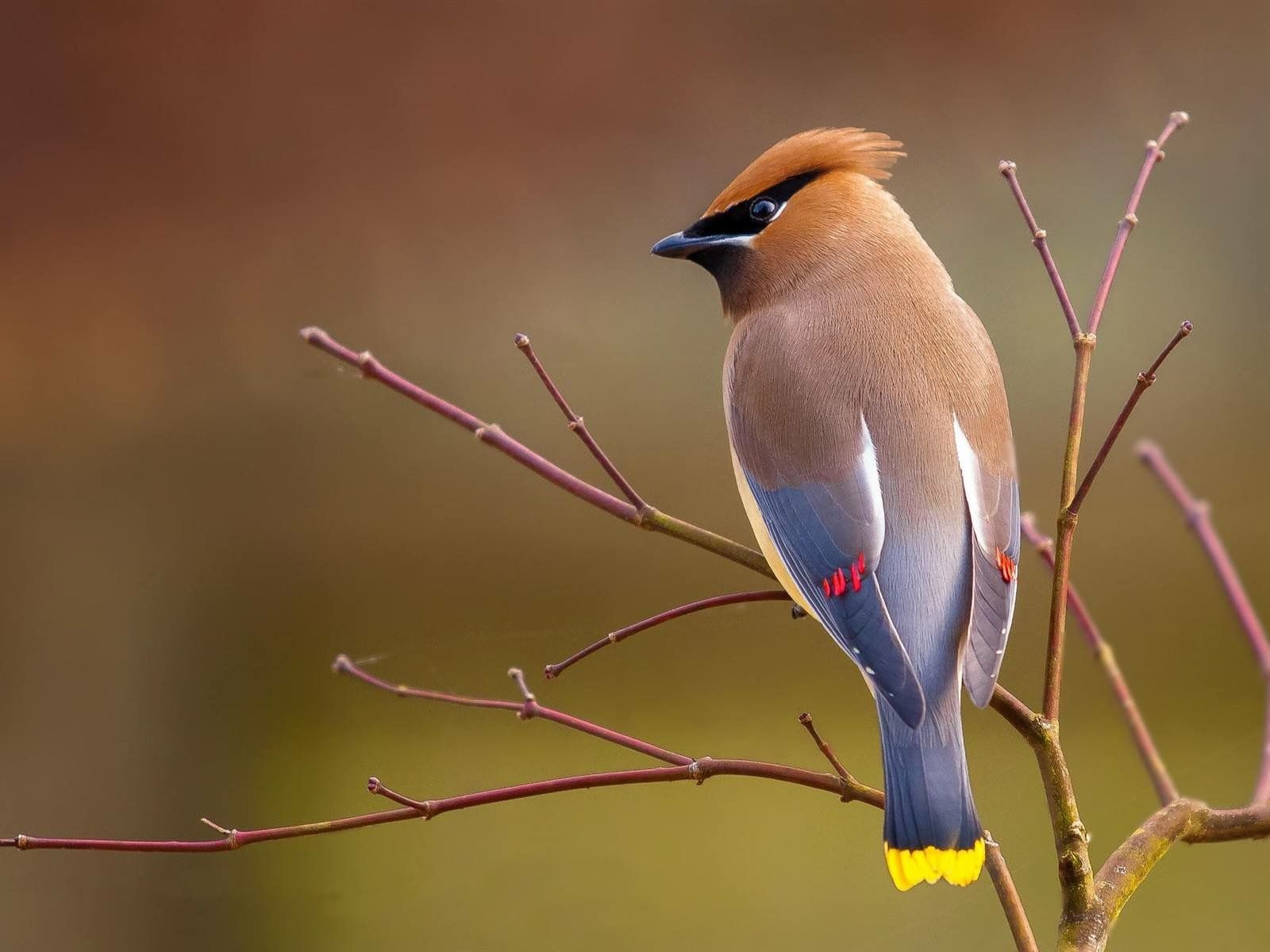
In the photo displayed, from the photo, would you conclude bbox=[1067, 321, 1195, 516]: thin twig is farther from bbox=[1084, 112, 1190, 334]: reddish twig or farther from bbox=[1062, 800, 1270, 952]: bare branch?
bbox=[1062, 800, 1270, 952]: bare branch

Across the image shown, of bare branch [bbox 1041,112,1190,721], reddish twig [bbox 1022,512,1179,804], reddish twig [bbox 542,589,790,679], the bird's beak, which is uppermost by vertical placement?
the bird's beak

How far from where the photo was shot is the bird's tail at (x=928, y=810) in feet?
3.15

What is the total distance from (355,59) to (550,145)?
371 millimetres

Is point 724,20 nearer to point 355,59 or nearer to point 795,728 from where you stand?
point 355,59

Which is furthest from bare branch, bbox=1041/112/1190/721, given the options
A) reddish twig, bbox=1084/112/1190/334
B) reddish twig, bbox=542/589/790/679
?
reddish twig, bbox=542/589/790/679

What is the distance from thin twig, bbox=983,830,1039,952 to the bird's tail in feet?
0.04

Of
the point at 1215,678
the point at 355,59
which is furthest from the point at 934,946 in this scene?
the point at 355,59

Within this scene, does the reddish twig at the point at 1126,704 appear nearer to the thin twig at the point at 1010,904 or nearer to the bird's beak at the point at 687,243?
the thin twig at the point at 1010,904

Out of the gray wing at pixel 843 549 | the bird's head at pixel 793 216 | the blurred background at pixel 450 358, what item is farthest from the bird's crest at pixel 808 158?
the blurred background at pixel 450 358

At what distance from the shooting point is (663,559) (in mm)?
2617

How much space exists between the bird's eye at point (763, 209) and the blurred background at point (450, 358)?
3.75ft

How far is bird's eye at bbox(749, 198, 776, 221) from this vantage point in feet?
4.44

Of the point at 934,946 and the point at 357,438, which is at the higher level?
the point at 357,438

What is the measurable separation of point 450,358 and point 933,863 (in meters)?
1.85
